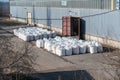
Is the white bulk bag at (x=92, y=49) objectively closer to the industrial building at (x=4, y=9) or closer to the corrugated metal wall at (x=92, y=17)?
the corrugated metal wall at (x=92, y=17)

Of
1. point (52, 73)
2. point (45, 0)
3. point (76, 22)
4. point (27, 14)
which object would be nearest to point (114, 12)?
point (76, 22)

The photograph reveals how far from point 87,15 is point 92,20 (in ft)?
4.25

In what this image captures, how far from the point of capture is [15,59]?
9.83 meters

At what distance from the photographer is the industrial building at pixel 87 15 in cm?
2734

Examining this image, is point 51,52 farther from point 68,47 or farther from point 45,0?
point 45,0

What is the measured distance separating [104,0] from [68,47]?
6.57 metres

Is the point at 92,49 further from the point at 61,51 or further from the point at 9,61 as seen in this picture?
the point at 9,61

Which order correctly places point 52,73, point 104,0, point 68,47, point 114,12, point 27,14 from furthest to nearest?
point 27,14 → point 104,0 → point 114,12 → point 68,47 → point 52,73

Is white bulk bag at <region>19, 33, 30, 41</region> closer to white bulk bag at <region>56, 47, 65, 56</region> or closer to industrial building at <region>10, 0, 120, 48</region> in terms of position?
industrial building at <region>10, 0, 120, 48</region>

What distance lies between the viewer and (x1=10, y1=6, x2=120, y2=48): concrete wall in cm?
2716

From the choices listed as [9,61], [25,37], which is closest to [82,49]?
[25,37]

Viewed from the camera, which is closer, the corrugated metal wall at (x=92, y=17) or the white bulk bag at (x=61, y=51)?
the white bulk bag at (x=61, y=51)

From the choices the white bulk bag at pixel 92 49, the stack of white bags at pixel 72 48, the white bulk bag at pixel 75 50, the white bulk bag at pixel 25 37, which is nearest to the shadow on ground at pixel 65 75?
the stack of white bags at pixel 72 48

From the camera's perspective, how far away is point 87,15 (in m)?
32.1
